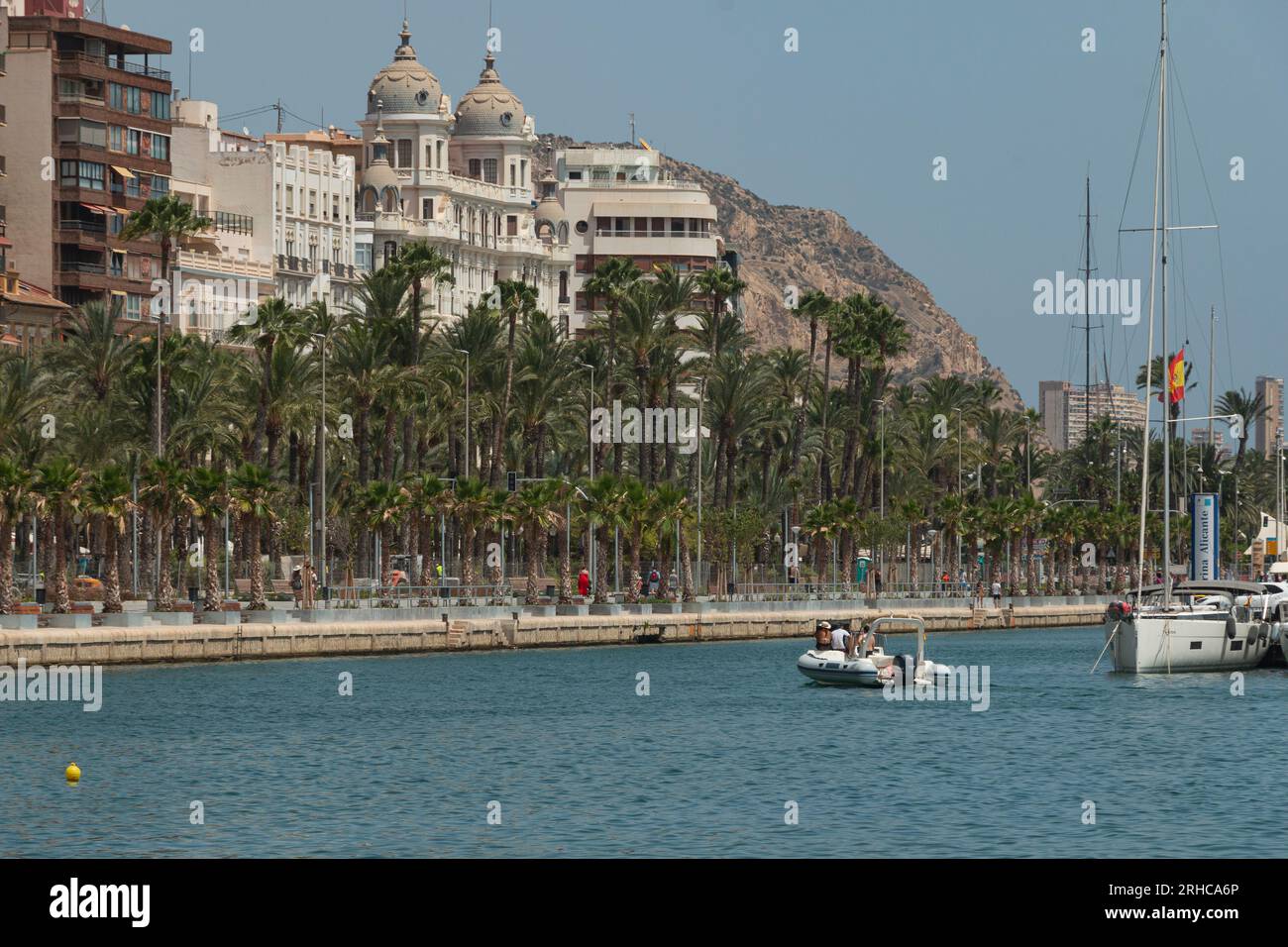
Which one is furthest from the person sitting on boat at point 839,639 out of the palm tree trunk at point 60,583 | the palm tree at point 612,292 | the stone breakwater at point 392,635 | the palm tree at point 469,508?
the palm tree at point 612,292

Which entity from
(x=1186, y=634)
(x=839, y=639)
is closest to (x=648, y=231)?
(x=839, y=639)

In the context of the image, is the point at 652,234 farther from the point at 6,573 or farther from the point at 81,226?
the point at 6,573

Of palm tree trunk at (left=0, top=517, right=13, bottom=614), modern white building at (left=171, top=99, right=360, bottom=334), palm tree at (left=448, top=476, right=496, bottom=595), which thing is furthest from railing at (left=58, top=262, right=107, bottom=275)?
palm tree trunk at (left=0, top=517, right=13, bottom=614)

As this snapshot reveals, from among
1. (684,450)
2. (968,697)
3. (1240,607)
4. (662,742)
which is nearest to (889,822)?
(662,742)

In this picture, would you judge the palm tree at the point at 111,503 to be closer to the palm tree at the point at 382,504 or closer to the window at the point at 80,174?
the palm tree at the point at 382,504

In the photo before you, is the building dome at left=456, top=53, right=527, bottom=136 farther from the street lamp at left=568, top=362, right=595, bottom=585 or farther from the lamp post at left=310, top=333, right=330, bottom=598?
the lamp post at left=310, top=333, right=330, bottom=598

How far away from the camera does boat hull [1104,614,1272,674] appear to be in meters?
68.9

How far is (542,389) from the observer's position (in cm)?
10931

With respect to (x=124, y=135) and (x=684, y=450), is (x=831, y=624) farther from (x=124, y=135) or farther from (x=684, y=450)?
(x=124, y=135)

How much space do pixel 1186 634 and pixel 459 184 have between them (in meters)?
110

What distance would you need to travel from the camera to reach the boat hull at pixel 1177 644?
68.9 m

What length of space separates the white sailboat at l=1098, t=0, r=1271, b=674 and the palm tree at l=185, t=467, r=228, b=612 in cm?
3019

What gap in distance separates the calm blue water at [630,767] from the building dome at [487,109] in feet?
360
